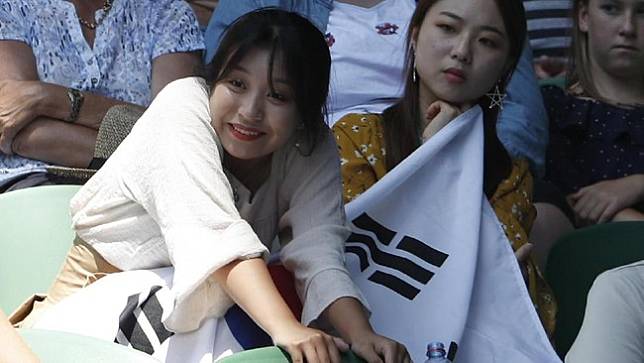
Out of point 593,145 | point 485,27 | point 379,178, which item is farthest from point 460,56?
point 593,145

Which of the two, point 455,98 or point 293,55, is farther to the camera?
point 455,98

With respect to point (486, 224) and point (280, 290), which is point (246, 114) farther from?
point (486, 224)

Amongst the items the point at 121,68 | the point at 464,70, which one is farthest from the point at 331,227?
the point at 121,68

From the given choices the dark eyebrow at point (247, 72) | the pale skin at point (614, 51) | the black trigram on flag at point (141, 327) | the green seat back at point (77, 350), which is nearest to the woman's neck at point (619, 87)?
the pale skin at point (614, 51)

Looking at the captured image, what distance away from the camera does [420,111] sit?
3406 mm

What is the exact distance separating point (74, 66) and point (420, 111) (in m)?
0.88

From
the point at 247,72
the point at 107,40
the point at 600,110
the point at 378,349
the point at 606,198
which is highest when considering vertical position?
the point at 247,72

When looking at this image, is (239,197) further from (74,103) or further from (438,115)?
(74,103)

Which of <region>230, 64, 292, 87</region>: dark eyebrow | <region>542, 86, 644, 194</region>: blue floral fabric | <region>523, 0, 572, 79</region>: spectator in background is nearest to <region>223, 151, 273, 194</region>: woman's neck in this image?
<region>230, 64, 292, 87</region>: dark eyebrow

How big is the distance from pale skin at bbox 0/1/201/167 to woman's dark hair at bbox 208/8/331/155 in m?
0.58

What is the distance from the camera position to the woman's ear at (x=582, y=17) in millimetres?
4027

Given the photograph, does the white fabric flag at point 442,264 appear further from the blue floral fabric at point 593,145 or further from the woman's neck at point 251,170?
the blue floral fabric at point 593,145

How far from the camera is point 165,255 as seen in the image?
107 inches

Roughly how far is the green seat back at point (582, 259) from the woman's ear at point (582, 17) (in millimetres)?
955
